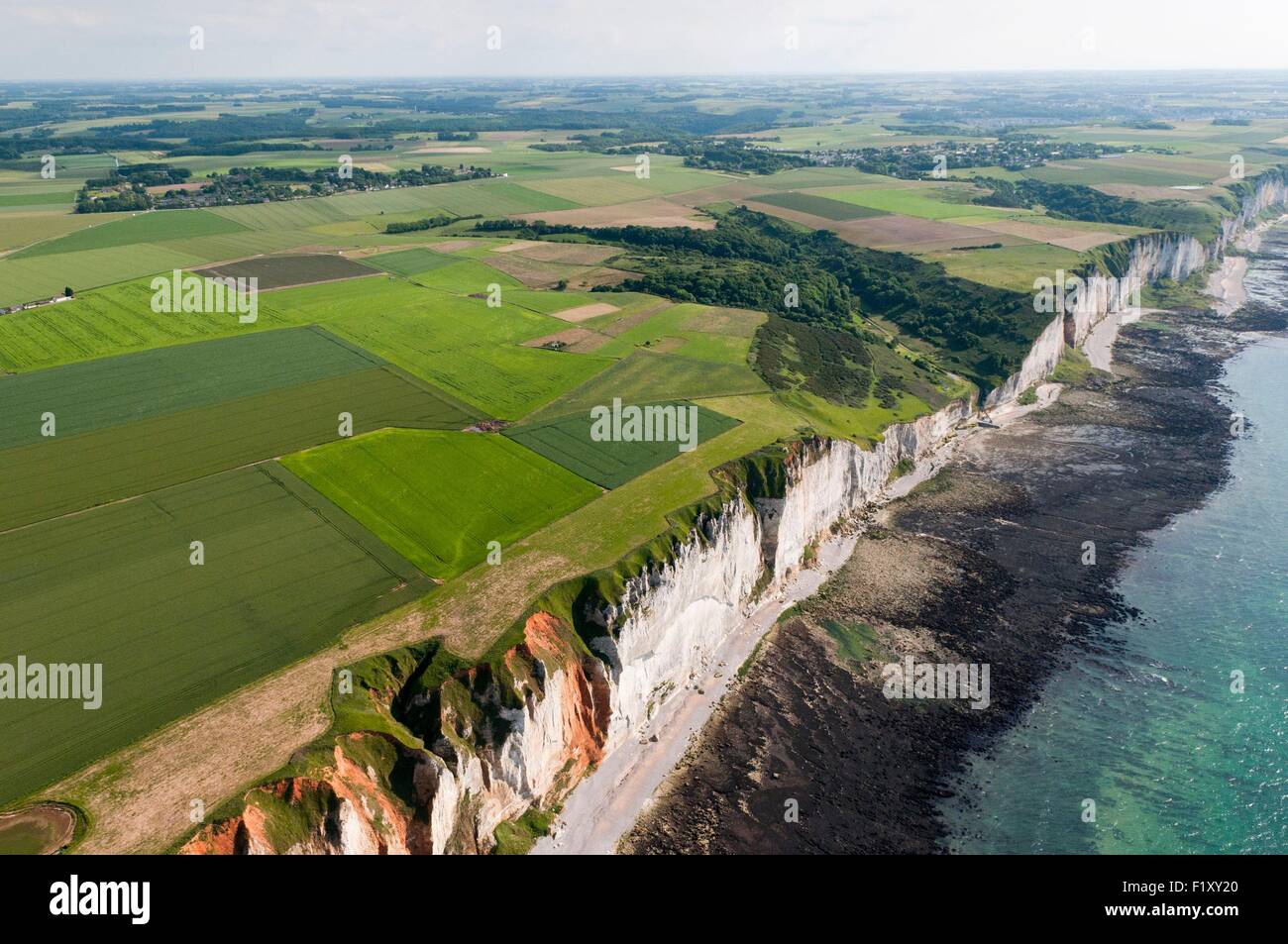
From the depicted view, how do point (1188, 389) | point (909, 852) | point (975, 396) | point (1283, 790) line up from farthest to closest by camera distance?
point (1188, 389)
point (975, 396)
point (1283, 790)
point (909, 852)

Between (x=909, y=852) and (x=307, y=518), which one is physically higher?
(x=307, y=518)

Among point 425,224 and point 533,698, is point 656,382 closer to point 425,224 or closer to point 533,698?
point 533,698

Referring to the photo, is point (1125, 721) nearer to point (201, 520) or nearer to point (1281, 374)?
point (201, 520)

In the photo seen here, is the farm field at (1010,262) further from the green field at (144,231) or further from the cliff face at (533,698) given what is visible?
the green field at (144,231)

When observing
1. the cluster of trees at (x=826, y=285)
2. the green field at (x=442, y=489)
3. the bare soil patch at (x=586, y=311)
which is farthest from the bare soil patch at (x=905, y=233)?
the green field at (x=442, y=489)

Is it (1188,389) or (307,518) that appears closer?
(307,518)

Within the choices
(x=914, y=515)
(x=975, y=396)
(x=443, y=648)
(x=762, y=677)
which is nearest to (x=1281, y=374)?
(x=975, y=396)

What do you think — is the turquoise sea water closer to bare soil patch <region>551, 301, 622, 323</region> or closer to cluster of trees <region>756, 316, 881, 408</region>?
cluster of trees <region>756, 316, 881, 408</region>
